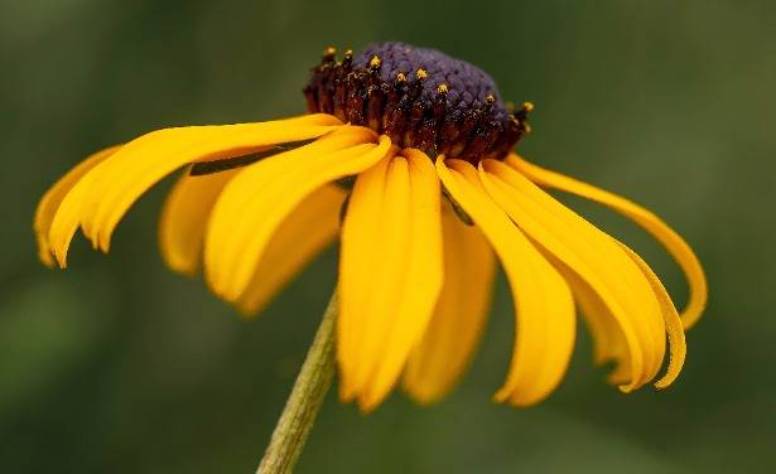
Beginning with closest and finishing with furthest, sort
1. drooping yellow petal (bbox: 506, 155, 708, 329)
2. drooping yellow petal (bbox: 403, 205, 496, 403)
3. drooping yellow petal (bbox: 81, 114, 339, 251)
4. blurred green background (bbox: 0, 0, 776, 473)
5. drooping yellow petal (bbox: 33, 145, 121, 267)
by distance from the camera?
drooping yellow petal (bbox: 81, 114, 339, 251)
drooping yellow petal (bbox: 33, 145, 121, 267)
drooping yellow petal (bbox: 506, 155, 708, 329)
drooping yellow petal (bbox: 403, 205, 496, 403)
blurred green background (bbox: 0, 0, 776, 473)

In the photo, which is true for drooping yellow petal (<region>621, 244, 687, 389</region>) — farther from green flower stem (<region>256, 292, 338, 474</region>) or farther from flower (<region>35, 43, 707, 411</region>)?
green flower stem (<region>256, 292, 338, 474</region>)

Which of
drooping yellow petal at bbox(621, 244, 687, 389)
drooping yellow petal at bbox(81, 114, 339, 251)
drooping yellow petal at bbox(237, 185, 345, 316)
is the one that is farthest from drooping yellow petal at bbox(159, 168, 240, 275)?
drooping yellow petal at bbox(621, 244, 687, 389)

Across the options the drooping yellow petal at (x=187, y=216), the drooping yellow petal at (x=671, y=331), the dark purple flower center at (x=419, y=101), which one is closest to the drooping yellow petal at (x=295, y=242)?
the drooping yellow petal at (x=187, y=216)

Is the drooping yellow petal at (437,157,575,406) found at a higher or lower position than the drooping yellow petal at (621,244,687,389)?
higher

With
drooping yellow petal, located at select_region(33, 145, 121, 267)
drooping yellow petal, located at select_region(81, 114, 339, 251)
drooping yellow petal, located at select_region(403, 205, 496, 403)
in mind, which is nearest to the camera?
drooping yellow petal, located at select_region(81, 114, 339, 251)

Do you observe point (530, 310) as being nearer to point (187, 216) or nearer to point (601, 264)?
point (601, 264)

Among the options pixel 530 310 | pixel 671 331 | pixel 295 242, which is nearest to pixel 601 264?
pixel 671 331

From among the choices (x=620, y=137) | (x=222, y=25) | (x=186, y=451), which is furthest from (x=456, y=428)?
(x=222, y=25)

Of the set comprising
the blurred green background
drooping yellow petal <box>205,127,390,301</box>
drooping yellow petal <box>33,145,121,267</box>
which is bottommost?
the blurred green background
